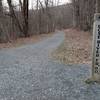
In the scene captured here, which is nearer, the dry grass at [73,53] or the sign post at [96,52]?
the sign post at [96,52]

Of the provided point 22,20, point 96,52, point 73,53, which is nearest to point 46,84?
point 96,52

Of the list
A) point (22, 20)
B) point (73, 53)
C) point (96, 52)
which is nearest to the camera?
point (96, 52)

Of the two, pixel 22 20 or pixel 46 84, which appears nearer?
pixel 46 84

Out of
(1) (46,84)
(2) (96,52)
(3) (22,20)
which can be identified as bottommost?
(1) (46,84)

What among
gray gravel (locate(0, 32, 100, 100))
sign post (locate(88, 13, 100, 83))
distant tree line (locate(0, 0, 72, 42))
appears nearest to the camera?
gray gravel (locate(0, 32, 100, 100))

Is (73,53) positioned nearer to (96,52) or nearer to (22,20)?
(96,52)

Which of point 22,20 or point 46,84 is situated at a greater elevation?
point 22,20

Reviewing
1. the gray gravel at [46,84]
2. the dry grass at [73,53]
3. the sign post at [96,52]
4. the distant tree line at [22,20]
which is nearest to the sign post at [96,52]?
the sign post at [96,52]

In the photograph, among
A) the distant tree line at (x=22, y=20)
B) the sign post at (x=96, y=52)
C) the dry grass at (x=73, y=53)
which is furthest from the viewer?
the distant tree line at (x=22, y=20)

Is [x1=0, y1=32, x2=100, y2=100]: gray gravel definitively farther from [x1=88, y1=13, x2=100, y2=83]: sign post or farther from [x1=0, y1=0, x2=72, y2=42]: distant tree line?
[x1=0, y1=0, x2=72, y2=42]: distant tree line

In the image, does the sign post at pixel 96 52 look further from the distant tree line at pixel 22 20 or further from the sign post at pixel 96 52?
the distant tree line at pixel 22 20

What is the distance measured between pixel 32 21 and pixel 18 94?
28.2 meters

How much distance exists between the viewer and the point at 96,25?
5.62 metres

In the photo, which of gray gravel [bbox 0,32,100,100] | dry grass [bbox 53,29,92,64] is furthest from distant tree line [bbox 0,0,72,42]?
gray gravel [bbox 0,32,100,100]
